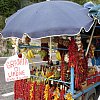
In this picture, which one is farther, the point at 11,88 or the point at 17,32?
the point at 11,88

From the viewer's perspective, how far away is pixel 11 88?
8719 millimetres

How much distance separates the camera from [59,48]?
5477 mm

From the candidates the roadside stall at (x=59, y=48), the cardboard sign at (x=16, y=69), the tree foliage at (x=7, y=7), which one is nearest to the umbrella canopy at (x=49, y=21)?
the roadside stall at (x=59, y=48)

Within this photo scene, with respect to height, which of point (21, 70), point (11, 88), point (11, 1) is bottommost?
point (11, 88)

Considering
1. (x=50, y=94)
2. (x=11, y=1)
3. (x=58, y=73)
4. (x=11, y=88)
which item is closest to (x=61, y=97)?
(x=50, y=94)

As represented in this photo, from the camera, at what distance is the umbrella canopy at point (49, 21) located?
14.7 feet

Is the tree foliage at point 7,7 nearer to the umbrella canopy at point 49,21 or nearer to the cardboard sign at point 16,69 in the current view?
the umbrella canopy at point 49,21

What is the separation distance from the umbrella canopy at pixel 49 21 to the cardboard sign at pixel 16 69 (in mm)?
486

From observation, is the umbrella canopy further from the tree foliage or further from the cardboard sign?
the tree foliage

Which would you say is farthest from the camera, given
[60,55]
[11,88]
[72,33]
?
[11,88]

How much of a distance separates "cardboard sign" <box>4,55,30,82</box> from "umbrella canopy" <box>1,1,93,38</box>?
A: 0.49 metres

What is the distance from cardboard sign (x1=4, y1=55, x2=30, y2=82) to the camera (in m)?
4.84

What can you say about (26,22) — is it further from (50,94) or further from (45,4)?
A: (50,94)

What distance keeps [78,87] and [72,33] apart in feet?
3.93
